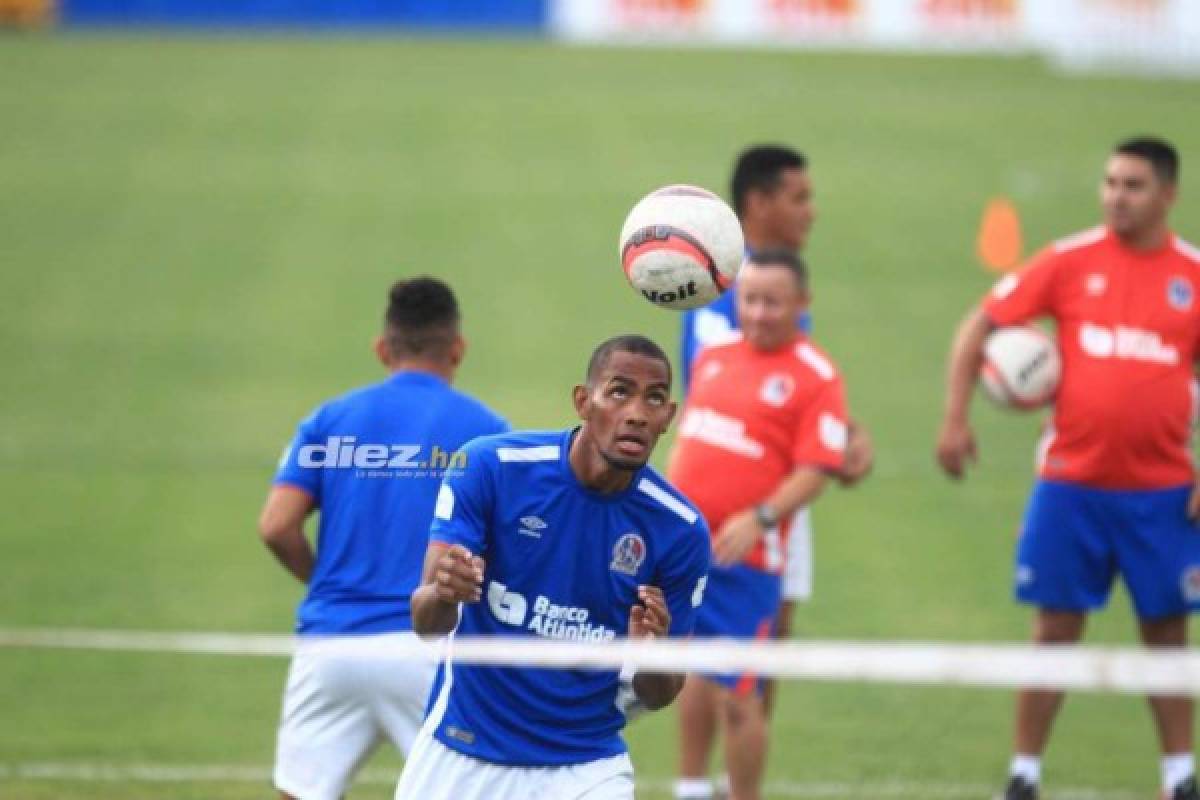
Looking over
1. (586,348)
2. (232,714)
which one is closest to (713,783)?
(232,714)

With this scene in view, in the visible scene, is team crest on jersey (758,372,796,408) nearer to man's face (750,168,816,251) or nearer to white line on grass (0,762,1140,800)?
man's face (750,168,816,251)

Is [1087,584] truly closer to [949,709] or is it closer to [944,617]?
[949,709]

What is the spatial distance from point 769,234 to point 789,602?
5.59 feet

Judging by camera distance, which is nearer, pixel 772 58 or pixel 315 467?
pixel 315 467

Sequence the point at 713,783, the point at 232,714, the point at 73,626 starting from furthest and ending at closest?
1. the point at 73,626
2. the point at 232,714
3. the point at 713,783

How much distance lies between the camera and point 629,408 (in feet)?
21.4

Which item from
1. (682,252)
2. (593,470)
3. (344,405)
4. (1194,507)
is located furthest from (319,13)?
(593,470)

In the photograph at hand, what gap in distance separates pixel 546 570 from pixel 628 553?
0.26 m

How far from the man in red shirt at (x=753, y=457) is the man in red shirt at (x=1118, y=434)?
0.83 meters

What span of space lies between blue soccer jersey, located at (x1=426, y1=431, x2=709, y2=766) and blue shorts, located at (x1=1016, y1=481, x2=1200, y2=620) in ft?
11.9

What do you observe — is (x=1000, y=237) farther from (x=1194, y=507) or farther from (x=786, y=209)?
(x=786, y=209)

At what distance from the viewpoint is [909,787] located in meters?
10.5

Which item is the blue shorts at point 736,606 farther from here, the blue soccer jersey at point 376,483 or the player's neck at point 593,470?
the player's neck at point 593,470

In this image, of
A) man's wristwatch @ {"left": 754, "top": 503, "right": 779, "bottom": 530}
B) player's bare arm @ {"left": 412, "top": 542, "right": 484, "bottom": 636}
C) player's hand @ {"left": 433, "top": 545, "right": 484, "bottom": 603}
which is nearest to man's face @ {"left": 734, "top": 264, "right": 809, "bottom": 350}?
man's wristwatch @ {"left": 754, "top": 503, "right": 779, "bottom": 530}
